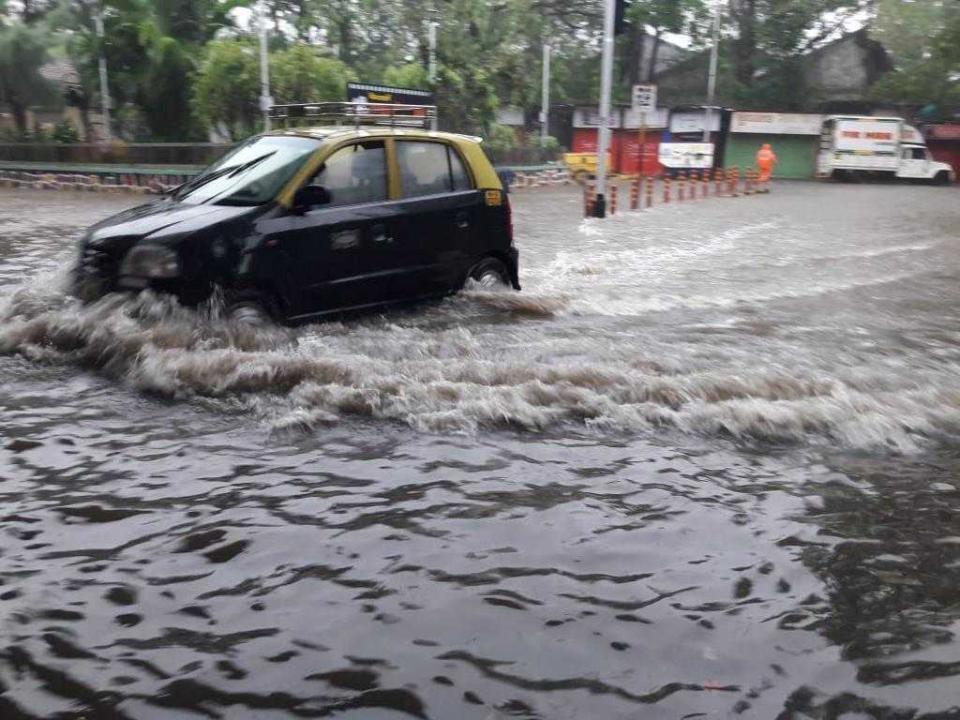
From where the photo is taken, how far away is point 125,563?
3670mm

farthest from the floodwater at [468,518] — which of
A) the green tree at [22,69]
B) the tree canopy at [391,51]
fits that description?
the green tree at [22,69]

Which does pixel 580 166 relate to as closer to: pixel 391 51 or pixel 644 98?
pixel 391 51

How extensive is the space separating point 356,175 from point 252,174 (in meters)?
0.80

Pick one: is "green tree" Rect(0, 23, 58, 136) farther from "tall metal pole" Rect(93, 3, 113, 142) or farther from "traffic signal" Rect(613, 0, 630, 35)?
"traffic signal" Rect(613, 0, 630, 35)

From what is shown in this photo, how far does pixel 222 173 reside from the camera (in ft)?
24.6

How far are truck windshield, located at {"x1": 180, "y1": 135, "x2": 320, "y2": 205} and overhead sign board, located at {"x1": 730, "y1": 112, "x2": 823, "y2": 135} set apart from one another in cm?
4161

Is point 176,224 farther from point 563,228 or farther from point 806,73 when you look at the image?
point 806,73

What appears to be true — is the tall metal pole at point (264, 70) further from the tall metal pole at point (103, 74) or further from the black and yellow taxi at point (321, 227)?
the black and yellow taxi at point (321, 227)

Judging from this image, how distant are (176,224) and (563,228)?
11682 mm

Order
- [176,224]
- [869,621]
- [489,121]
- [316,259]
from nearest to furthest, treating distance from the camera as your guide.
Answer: [869,621] → [176,224] → [316,259] → [489,121]

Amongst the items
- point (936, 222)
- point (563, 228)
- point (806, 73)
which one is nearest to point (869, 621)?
point (563, 228)

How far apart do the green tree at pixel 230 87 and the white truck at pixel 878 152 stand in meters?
28.0

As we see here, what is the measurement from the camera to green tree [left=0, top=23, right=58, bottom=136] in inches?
1095

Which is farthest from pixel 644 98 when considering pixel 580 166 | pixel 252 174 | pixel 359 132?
pixel 252 174
